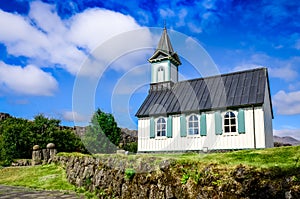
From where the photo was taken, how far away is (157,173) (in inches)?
346

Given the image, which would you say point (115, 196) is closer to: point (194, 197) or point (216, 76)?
point (194, 197)

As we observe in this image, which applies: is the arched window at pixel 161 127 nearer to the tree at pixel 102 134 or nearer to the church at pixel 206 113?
the church at pixel 206 113

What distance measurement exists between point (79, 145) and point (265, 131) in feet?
46.5

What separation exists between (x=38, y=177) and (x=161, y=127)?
26.9 feet

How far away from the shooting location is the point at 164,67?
21938 millimetres

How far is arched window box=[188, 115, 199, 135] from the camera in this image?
1773cm

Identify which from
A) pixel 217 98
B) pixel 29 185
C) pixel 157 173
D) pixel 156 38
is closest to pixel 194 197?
pixel 157 173

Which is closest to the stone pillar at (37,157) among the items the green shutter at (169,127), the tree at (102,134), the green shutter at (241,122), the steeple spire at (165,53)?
the tree at (102,134)

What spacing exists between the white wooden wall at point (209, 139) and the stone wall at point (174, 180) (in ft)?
23.6

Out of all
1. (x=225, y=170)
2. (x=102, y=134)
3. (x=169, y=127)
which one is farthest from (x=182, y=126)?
(x=225, y=170)

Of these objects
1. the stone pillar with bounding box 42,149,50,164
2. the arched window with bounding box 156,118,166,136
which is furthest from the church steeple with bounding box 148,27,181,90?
the stone pillar with bounding box 42,149,50,164

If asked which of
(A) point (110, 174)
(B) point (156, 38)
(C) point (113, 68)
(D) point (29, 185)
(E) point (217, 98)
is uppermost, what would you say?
(B) point (156, 38)

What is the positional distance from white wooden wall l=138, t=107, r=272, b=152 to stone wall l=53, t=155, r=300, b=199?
7.19 meters

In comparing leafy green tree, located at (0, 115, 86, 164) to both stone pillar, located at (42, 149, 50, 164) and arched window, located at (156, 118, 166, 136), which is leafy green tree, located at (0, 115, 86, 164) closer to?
stone pillar, located at (42, 149, 50, 164)
